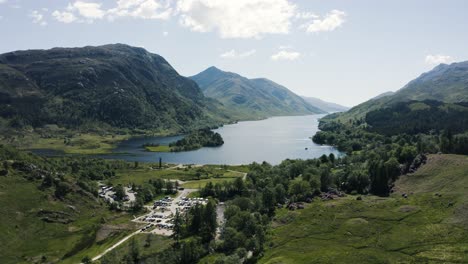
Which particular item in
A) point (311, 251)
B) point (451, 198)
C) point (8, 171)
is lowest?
point (311, 251)

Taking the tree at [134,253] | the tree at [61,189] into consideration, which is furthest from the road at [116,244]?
the tree at [61,189]

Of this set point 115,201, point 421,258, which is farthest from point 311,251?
point 115,201

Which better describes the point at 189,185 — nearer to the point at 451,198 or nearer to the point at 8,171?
the point at 8,171

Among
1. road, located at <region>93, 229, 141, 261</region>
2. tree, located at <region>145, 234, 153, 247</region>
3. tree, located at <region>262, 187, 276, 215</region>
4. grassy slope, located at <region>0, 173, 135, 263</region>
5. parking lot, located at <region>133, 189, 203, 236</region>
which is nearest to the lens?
road, located at <region>93, 229, 141, 261</region>

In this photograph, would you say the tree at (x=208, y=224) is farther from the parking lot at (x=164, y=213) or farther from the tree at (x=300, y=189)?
the tree at (x=300, y=189)

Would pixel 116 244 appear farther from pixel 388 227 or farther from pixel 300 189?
pixel 388 227

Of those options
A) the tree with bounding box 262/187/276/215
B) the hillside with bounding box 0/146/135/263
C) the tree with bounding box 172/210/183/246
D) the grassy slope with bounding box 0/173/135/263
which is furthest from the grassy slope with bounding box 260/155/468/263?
the grassy slope with bounding box 0/173/135/263

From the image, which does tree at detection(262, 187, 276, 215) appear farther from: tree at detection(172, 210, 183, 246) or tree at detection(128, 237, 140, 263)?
tree at detection(128, 237, 140, 263)

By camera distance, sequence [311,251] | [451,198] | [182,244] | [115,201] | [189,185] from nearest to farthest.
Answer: [311,251] < [182,244] < [451,198] < [115,201] < [189,185]
